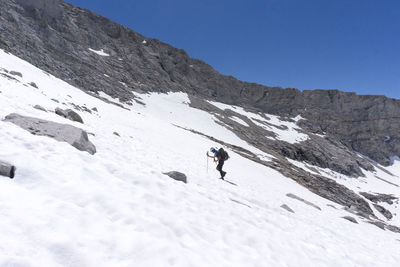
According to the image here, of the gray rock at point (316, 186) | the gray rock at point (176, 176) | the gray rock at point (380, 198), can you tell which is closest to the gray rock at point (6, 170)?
the gray rock at point (176, 176)

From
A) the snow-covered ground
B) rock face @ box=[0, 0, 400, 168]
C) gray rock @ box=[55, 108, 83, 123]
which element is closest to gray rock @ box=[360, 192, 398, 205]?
rock face @ box=[0, 0, 400, 168]

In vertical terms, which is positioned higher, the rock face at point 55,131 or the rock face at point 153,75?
the rock face at point 153,75

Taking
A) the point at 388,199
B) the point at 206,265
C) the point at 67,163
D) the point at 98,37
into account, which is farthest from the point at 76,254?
the point at 98,37

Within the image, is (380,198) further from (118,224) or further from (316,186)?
(118,224)

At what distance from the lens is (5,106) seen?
8.23 meters

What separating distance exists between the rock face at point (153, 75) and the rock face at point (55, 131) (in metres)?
32.0

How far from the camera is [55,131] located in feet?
22.5

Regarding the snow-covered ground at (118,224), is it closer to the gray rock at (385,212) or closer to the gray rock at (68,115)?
the gray rock at (68,115)

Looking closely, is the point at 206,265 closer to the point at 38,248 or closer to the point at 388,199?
the point at 38,248

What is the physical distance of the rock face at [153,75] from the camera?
1802 inches

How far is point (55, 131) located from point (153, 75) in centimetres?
7349

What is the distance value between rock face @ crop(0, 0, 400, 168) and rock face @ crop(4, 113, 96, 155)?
105 feet

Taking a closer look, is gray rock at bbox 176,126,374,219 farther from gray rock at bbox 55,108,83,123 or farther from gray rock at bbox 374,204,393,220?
gray rock at bbox 55,108,83,123

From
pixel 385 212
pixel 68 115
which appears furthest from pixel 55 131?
pixel 385 212
